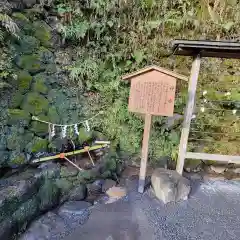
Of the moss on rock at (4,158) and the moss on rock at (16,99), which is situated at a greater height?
the moss on rock at (16,99)

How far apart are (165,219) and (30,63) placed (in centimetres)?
363

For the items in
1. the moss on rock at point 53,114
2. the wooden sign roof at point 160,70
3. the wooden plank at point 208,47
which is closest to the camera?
the wooden plank at point 208,47

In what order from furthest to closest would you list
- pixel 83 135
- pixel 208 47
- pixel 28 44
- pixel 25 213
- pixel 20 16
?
1. pixel 83 135
2. pixel 28 44
3. pixel 20 16
4. pixel 208 47
5. pixel 25 213

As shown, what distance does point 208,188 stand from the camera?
4828mm

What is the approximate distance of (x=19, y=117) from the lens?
421 centimetres

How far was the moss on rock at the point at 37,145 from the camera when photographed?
171 inches

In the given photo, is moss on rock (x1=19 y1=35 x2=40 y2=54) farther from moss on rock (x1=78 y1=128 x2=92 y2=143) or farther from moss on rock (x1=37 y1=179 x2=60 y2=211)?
moss on rock (x1=37 y1=179 x2=60 y2=211)

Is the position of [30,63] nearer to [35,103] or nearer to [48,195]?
[35,103]

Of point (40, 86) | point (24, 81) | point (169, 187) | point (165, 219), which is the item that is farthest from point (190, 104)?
point (24, 81)

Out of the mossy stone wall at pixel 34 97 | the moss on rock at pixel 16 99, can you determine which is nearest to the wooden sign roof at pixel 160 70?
the mossy stone wall at pixel 34 97

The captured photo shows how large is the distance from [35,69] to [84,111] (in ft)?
4.29

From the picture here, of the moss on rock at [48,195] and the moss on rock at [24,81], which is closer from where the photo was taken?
the moss on rock at [48,195]

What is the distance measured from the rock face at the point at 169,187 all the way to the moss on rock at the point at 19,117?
2.64m

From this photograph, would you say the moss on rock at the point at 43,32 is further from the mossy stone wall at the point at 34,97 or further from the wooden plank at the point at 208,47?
the wooden plank at the point at 208,47
